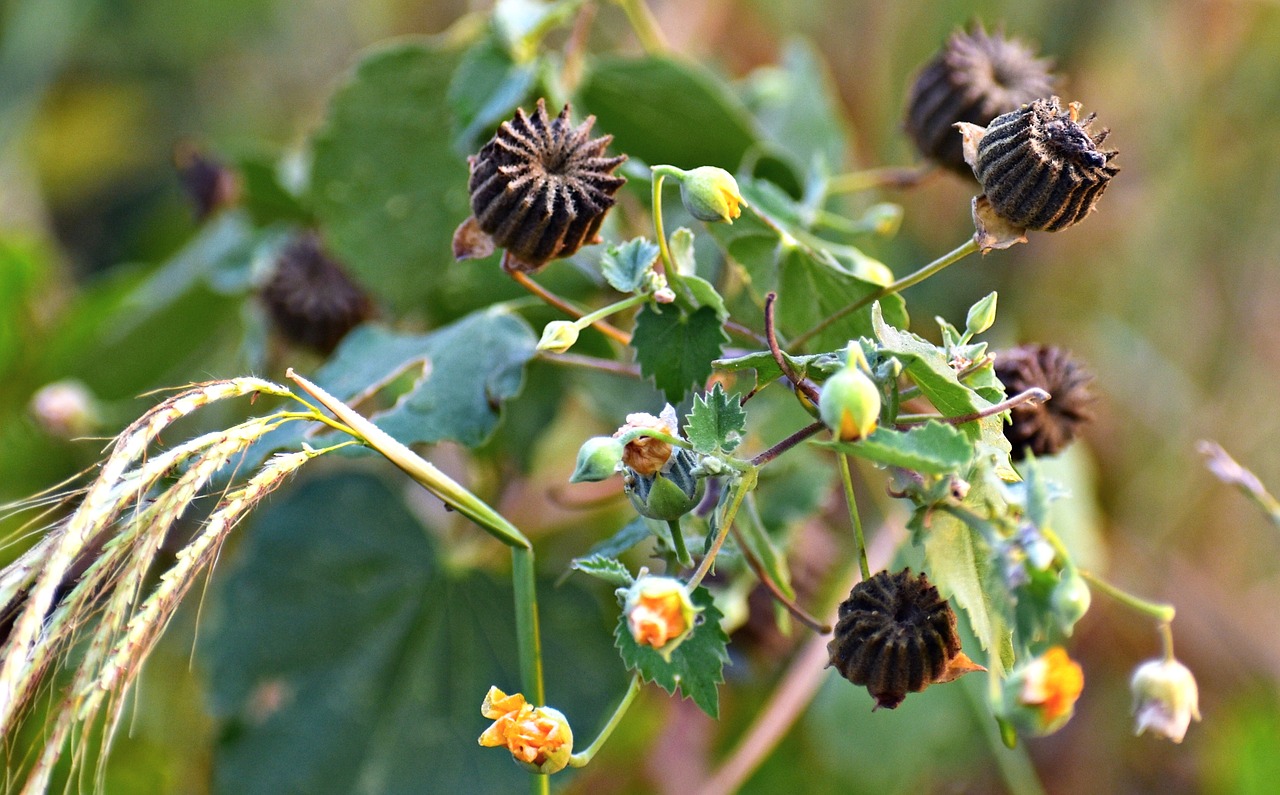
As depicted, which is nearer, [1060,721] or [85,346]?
[1060,721]

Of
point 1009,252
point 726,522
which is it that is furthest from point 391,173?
point 1009,252

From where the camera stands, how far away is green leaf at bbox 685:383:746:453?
495mm

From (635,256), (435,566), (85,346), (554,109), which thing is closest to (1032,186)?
(635,256)

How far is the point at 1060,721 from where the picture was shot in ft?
1.36

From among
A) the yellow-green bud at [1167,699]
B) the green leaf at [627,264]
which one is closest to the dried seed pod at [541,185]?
the green leaf at [627,264]

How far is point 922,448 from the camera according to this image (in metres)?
0.45

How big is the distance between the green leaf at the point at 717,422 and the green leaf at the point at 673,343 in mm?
84

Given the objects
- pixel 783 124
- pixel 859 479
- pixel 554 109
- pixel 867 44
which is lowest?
pixel 859 479

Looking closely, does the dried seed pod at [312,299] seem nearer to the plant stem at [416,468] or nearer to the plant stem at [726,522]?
the plant stem at [416,468]

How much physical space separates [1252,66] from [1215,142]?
0.41 feet

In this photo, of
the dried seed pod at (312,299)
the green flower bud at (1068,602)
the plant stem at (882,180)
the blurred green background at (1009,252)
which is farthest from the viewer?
the blurred green background at (1009,252)

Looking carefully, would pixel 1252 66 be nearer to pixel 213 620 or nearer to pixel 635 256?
pixel 635 256

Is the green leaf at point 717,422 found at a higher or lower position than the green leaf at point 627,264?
lower

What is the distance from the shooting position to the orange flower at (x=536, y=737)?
0.47 m
